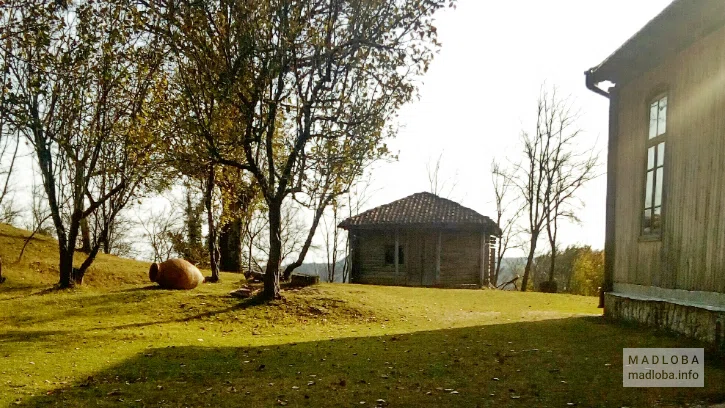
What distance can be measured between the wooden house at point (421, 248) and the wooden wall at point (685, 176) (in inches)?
665

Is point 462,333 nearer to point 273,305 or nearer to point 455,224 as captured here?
point 273,305

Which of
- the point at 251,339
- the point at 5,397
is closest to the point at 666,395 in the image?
the point at 5,397

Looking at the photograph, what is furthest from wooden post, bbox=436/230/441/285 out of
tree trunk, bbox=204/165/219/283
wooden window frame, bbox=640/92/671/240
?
wooden window frame, bbox=640/92/671/240

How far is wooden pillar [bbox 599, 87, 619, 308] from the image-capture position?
1282cm

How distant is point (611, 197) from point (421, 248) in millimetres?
17470

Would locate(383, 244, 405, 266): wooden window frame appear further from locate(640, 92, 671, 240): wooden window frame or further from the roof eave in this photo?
locate(640, 92, 671, 240): wooden window frame

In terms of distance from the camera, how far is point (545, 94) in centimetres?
3716

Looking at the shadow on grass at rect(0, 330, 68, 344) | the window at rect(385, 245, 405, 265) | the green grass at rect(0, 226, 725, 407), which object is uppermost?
the window at rect(385, 245, 405, 265)

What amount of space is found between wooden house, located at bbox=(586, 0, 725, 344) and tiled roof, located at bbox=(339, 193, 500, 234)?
52.7ft

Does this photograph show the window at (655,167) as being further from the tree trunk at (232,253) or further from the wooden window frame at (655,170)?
the tree trunk at (232,253)

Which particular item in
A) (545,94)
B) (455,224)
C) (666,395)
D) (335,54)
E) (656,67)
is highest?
(545,94)

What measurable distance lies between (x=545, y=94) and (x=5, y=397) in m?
36.2

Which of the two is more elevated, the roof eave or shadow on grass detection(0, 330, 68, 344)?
the roof eave

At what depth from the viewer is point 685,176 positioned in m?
9.80
